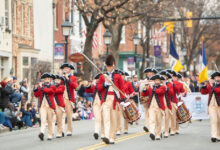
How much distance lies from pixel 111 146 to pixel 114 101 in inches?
47.1

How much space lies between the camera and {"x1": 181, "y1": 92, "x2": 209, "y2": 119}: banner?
24828 millimetres

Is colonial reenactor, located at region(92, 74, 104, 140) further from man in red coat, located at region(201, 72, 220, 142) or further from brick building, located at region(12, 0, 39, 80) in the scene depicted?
brick building, located at region(12, 0, 39, 80)

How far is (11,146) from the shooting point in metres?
16.0

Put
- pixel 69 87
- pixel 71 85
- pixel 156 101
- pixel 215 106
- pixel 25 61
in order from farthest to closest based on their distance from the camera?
pixel 25 61
pixel 69 87
pixel 71 85
pixel 156 101
pixel 215 106

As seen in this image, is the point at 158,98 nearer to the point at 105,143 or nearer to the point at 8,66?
the point at 105,143

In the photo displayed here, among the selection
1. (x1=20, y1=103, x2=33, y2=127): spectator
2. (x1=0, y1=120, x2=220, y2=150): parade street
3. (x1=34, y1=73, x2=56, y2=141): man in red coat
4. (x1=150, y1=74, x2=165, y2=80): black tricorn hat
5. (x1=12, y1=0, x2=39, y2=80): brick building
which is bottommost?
(x1=0, y1=120, x2=220, y2=150): parade street

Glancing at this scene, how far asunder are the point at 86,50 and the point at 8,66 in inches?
175

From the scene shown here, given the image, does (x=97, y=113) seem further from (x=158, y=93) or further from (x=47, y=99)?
(x=158, y=93)

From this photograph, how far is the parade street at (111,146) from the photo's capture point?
15.5 m

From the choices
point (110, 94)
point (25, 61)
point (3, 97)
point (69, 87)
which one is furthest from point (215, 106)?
point (25, 61)

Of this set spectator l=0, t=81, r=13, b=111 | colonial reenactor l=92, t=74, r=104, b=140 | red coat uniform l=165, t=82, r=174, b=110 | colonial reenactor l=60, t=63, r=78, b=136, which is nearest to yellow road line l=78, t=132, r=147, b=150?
colonial reenactor l=92, t=74, r=104, b=140

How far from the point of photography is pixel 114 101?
16047mm

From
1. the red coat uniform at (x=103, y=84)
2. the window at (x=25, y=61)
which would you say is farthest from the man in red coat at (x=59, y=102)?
the window at (x=25, y=61)

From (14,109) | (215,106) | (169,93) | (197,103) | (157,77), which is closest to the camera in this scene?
(215,106)
